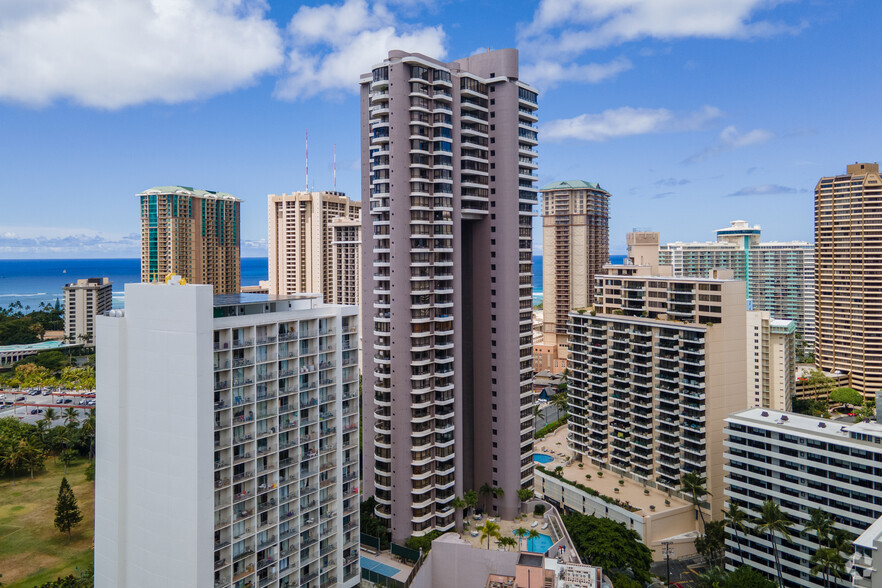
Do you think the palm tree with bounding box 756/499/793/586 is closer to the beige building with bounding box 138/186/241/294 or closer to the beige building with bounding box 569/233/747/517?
the beige building with bounding box 569/233/747/517

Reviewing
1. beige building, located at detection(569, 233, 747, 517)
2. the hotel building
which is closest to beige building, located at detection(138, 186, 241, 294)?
beige building, located at detection(569, 233, 747, 517)

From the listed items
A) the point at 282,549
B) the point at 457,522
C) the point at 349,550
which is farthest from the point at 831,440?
Answer: the point at 282,549

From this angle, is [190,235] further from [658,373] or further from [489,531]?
[489,531]

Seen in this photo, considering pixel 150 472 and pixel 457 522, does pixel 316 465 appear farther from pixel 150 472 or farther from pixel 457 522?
pixel 457 522

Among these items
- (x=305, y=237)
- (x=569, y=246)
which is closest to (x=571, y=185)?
(x=569, y=246)

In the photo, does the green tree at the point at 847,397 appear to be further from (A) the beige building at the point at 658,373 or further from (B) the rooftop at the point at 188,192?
(B) the rooftop at the point at 188,192

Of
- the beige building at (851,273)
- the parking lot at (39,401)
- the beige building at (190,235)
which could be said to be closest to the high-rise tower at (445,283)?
the parking lot at (39,401)
